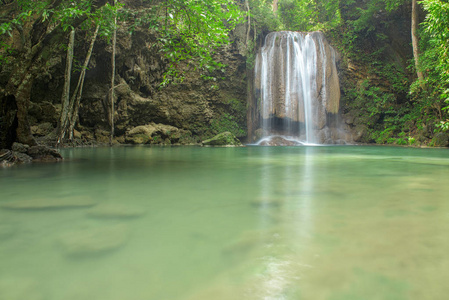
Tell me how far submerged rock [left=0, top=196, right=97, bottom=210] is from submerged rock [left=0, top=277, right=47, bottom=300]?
1171mm

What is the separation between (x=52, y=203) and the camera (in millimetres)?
2178

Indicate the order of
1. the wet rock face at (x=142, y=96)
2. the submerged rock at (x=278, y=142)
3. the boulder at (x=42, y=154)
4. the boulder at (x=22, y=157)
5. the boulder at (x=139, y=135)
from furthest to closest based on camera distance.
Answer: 1. the submerged rock at (x=278, y=142)
2. the boulder at (x=139, y=135)
3. the wet rock face at (x=142, y=96)
4. the boulder at (x=42, y=154)
5. the boulder at (x=22, y=157)

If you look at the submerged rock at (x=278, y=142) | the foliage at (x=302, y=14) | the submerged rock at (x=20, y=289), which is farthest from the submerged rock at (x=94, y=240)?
the foliage at (x=302, y=14)

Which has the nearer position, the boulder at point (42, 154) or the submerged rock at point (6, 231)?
the submerged rock at point (6, 231)

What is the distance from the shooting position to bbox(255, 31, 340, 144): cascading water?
60.4 feet

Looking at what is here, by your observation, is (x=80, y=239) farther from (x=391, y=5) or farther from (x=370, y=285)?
(x=391, y=5)

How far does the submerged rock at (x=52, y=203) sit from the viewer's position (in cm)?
207

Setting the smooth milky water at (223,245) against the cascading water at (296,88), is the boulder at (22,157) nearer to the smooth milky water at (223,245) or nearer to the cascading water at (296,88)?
the smooth milky water at (223,245)

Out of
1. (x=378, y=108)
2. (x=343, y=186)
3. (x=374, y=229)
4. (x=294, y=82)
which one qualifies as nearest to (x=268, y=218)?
(x=374, y=229)

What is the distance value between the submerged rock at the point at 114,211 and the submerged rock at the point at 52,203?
16cm

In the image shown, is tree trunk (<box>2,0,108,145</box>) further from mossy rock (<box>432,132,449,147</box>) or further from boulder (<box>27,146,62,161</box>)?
mossy rock (<box>432,132,449,147</box>)

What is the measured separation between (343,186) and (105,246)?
8.20 ft

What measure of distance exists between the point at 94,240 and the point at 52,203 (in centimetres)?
107

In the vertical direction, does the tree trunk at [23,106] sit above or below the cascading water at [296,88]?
below
